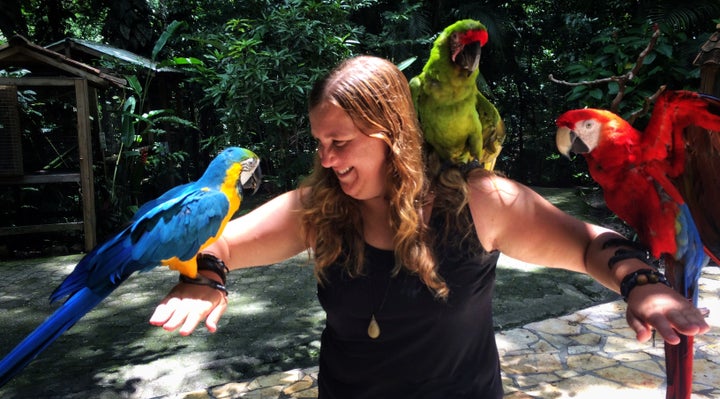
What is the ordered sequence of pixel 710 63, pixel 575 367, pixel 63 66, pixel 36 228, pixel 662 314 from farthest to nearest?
pixel 36 228 → pixel 63 66 → pixel 575 367 → pixel 710 63 → pixel 662 314

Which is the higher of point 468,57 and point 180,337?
point 468,57

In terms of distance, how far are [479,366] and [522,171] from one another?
29.2ft

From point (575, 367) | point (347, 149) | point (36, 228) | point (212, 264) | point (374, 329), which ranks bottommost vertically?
point (575, 367)

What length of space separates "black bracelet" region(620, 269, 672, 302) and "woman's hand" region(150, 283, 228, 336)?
782mm

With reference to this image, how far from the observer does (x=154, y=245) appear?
1351 mm

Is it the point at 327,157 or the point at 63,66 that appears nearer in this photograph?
the point at 327,157

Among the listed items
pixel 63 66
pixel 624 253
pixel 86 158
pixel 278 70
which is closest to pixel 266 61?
pixel 278 70

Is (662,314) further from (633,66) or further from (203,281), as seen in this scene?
(633,66)

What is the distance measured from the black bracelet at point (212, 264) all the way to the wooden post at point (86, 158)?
14.1 feet

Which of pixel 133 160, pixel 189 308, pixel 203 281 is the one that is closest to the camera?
pixel 189 308

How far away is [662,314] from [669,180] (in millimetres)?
641

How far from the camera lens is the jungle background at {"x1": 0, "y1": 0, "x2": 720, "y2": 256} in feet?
15.9

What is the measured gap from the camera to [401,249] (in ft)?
3.69

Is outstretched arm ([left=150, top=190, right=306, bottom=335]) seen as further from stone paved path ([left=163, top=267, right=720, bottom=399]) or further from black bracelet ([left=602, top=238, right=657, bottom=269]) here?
stone paved path ([left=163, top=267, right=720, bottom=399])
